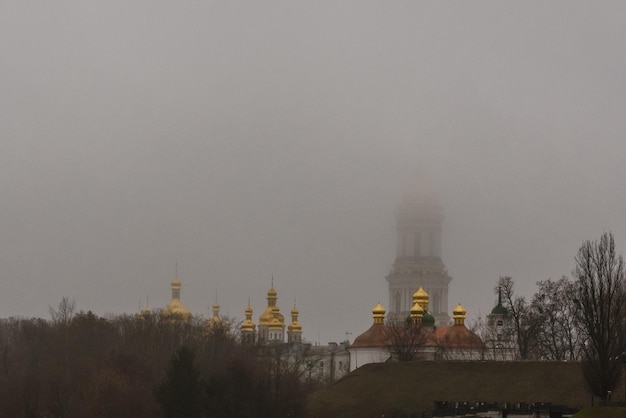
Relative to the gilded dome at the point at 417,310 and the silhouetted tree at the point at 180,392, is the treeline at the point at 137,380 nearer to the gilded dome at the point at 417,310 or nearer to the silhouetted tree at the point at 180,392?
the silhouetted tree at the point at 180,392

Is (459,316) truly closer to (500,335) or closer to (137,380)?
(500,335)

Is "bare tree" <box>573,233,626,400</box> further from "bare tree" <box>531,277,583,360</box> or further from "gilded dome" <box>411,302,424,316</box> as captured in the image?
"gilded dome" <box>411,302,424,316</box>

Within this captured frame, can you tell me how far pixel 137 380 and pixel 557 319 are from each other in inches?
1373

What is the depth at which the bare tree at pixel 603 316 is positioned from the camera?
75.4m

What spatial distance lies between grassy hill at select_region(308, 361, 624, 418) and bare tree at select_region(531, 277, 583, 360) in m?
9.63

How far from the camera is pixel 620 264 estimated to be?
77500mm

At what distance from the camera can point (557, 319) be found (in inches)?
4412

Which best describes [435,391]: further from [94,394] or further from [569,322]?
[94,394]

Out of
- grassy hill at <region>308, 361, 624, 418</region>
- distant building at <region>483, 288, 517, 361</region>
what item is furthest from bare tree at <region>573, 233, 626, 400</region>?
distant building at <region>483, 288, 517, 361</region>

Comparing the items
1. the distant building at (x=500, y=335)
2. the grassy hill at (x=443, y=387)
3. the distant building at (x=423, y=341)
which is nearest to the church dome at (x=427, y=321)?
the distant building at (x=423, y=341)

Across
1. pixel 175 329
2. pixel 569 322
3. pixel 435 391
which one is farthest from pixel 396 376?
pixel 175 329

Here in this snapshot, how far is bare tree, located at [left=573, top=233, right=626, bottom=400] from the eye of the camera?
75.4m

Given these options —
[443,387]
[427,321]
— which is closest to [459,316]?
[427,321]

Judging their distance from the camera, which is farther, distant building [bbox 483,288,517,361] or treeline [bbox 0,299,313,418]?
distant building [bbox 483,288,517,361]
